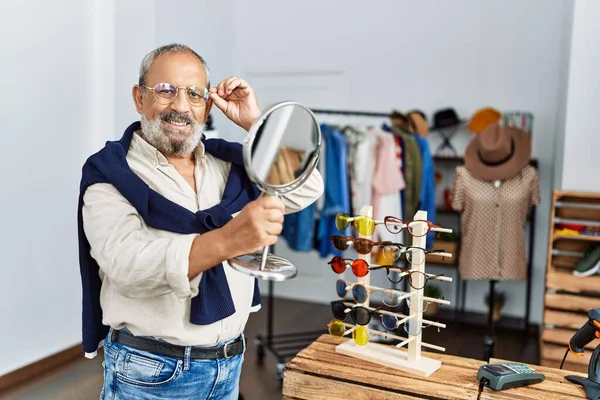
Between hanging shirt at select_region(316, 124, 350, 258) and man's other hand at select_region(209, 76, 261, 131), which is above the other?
man's other hand at select_region(209, 76, 261, 131)

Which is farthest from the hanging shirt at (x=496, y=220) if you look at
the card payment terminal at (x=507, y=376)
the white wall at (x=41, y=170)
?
the card payment terminal at (x=507, y=376)

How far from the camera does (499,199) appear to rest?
Answer: 4477mm

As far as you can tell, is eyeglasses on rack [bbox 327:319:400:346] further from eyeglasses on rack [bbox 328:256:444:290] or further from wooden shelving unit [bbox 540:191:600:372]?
wooden shelving unit [bbox 540:191:600:372]

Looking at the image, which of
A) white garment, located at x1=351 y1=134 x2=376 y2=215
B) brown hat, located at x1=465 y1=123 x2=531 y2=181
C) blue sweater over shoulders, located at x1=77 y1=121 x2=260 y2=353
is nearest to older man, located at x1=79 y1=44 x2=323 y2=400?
blue sweater over shoulders, located at x1=77 y1=121 x2=260 y2=353

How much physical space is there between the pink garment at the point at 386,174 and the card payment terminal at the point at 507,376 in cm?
265

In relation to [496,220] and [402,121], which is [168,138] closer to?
[402,121]

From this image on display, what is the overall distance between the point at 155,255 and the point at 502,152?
12.5 ft

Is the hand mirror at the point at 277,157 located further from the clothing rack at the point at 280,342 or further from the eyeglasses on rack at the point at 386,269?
the clothing rack at the point at 280,342

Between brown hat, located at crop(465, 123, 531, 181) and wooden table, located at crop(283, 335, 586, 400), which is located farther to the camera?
brown hat, located at crop(465, 123, 531, 181)

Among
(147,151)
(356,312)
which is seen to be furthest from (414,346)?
(147,151)

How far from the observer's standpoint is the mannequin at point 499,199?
4.45 meters

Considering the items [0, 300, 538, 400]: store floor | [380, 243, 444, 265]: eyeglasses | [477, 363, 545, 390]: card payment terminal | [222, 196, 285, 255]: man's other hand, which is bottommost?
[0, 300, 538, 400]: store floor

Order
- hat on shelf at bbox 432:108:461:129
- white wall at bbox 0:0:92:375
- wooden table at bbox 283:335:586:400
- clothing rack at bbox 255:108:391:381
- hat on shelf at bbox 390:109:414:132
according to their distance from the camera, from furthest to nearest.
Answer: hat on shelf at bbox 432:108:461:129 < hat on shelf at bbox 390:109:414:132 < clothing rack at bbox 255:108:391:381 < white wall at bbox 0:0:92:375 < wooden table at bbox 283:335:586:400

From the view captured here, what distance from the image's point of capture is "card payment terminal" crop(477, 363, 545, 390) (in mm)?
1532
